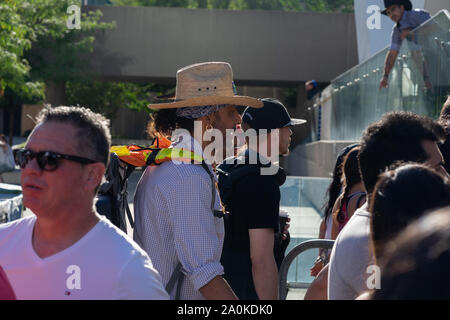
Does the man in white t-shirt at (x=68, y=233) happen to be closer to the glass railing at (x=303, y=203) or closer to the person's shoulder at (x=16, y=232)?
the person's shoulder at (x=16, y=232)

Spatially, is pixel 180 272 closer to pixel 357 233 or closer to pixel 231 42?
pixel 357 233

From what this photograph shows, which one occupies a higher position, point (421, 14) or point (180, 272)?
point (421, 14)

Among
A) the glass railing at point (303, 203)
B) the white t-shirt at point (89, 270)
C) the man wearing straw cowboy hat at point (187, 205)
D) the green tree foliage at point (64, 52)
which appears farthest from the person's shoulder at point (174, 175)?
the green tree foliage at point (64, 52)

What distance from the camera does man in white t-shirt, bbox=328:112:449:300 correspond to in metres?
2.58

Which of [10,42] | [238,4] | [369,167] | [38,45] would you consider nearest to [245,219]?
[369,167]

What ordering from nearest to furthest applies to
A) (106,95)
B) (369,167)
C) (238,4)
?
(369,167), (106,95), (238,4)

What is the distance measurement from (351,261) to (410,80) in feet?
24.8

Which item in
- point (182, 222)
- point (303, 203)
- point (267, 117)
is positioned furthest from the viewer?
point (303, 203)

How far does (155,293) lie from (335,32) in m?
31.4

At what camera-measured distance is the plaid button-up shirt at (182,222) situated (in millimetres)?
3064

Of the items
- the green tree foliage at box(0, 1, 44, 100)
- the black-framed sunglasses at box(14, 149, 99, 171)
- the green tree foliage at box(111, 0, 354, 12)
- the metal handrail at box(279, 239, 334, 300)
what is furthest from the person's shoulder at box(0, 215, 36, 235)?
the green tree foliage at box(111, 0, 354, 12)

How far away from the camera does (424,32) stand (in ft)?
28.1

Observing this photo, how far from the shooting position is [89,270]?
231cm

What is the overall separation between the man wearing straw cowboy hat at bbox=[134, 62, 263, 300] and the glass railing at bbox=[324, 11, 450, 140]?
15.7 feet
